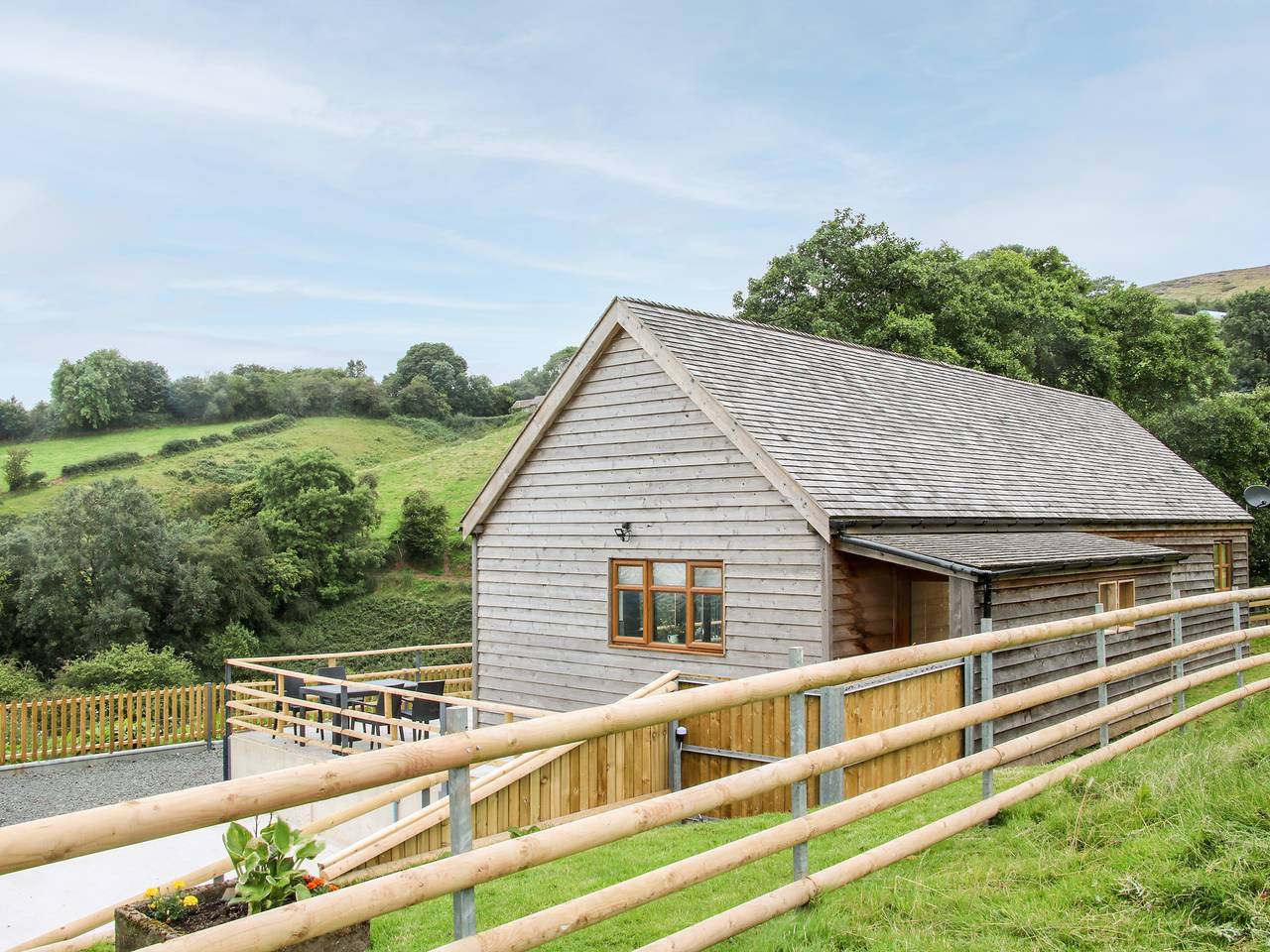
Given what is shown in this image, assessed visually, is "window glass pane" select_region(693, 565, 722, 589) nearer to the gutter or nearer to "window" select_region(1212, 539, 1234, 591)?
the gutter

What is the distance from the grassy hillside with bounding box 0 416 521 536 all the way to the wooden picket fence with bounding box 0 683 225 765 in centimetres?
2536

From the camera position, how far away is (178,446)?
5659cm

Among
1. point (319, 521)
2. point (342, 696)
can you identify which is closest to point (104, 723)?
point (342, 696)

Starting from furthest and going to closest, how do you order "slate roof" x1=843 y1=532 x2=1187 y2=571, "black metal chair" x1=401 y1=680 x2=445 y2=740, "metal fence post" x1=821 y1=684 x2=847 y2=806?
1. "black metal chair" x1=401 y1=680 x2=445 y2=740
2. "slate roof" x1=843 y1=532 x2=1187 y2=571
3. "metal fence post" x1=821 y1=684 x2=847 y2=806

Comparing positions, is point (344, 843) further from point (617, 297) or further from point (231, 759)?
point (617, 297)

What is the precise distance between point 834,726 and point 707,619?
14.8ft

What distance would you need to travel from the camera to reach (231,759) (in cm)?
1614

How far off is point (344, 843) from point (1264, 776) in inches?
431

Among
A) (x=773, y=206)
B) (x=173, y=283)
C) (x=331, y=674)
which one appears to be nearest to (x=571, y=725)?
(x=331, y=674)

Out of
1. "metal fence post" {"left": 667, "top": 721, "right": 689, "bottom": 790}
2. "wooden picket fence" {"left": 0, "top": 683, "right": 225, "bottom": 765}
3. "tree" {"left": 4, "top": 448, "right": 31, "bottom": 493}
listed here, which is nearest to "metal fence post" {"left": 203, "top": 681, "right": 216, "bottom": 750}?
"wooden picket fence" {"left": 0, "top": 683, "right": 225, "bottom": 765}

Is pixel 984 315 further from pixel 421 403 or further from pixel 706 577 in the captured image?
pixel 421 403

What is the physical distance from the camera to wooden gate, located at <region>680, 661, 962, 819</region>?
30.7ft

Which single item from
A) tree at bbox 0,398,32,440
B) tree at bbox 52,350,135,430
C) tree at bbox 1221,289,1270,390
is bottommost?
tree at bbox 0,398,32,440

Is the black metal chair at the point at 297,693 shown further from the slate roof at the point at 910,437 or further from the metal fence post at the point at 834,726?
the metal fence post at the point at 834,726
